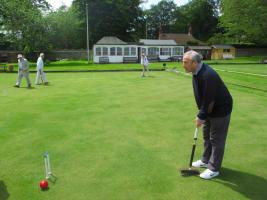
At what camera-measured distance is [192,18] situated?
276ft

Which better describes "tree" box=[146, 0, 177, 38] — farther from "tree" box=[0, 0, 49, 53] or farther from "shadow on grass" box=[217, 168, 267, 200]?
"shadow on grass" box=[217, 168, 267, 200]

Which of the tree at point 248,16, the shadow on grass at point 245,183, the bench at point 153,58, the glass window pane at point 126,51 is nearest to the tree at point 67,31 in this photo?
the glass window pane at point 126,51

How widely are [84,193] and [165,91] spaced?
1071 cm

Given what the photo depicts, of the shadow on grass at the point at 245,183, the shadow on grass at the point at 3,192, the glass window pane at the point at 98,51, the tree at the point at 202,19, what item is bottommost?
the shadow on grass at the point at 3,192

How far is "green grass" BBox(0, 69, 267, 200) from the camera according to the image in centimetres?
458

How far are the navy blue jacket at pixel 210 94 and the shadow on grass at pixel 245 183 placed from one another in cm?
103

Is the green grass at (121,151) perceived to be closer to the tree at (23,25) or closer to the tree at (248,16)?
the tree at (23,25)

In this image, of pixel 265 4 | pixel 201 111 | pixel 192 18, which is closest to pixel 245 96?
pixel 201 111

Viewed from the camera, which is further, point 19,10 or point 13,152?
point 19,10

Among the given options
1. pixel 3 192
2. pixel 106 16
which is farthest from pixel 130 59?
pixel 3 192

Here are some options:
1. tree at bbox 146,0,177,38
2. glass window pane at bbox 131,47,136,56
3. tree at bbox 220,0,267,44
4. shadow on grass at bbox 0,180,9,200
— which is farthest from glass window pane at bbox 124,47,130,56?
shadow on grass at bbox 0,180,9,200

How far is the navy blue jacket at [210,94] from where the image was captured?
4535mm

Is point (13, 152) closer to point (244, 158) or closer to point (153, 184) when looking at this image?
point (153, 184)

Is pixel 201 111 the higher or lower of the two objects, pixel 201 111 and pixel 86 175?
the higher
